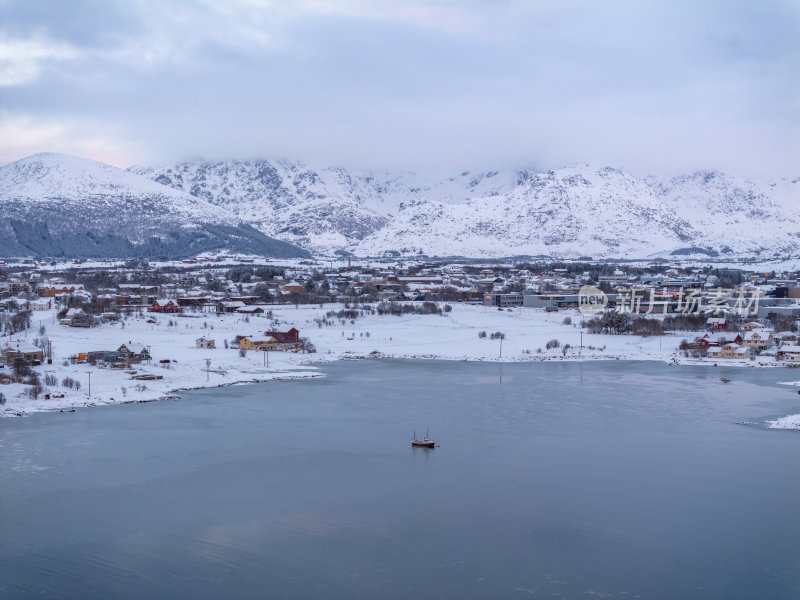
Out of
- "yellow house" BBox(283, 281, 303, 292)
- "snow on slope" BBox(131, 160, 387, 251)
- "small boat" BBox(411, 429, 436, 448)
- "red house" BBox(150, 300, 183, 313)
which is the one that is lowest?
"small boat" BBox(411, 429, 436, 448)

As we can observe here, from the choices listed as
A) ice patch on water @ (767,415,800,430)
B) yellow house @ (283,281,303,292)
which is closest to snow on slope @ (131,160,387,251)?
yellow house @ (283,281,303,292)

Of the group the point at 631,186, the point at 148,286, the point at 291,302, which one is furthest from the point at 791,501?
the point at 631,186

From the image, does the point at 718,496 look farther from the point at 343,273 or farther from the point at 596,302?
the point at 343,273

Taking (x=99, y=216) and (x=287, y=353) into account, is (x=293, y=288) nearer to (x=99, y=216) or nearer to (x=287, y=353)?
(x=287, y=353)

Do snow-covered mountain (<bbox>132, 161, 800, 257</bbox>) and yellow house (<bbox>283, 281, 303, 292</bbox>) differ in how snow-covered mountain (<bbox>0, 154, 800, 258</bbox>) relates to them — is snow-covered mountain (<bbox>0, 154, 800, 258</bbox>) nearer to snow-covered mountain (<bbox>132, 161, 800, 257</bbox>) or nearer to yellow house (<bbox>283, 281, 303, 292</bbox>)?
snow-covered mountain (<bbox>132, 161, 800, 257</bbox>)

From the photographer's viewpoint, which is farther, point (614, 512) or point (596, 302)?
A: point (596, 302)

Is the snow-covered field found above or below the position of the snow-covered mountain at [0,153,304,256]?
below

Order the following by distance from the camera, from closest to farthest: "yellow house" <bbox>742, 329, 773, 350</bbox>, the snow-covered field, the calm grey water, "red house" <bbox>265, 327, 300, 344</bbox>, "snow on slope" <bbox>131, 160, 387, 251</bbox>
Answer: the calm grey water → the snow-covered field → "red house" <bbox>265, 327, 300, 344</bbox> → "yellow house" <bbox>742, 329, 773, 350</bbox> → "snow on slope" <bbox>131, 160, 387, 251</bbox>
